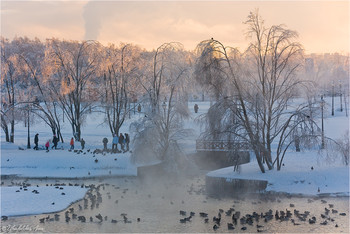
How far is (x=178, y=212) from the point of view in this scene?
2108 centimetres

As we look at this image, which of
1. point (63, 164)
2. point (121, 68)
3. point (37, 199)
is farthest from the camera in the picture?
point (121, 68)

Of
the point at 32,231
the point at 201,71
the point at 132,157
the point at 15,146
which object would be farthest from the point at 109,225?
the point at 15,146

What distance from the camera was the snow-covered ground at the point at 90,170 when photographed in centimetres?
2383

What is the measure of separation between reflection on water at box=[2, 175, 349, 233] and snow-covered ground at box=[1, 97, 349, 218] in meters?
1.62

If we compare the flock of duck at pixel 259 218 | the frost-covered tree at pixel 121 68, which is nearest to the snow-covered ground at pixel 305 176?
the flock of duck at pixel 259 218

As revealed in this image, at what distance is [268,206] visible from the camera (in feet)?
73.4

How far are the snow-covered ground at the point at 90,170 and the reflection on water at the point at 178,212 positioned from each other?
1615mm

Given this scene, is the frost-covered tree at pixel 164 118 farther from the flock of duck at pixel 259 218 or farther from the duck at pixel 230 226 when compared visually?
the duck at pixel 230 226

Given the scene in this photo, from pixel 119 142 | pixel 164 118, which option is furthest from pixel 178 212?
pixel 119 142

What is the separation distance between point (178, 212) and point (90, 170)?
15.5 metres

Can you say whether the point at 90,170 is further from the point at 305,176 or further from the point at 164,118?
the point at 305,176

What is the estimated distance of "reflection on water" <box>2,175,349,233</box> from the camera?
725 inches

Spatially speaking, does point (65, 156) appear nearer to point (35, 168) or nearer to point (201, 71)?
point (35, 168)

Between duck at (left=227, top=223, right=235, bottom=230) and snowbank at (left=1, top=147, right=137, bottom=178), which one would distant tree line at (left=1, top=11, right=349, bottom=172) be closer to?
snowbank at (left=1, top=147, right=137, bottom=178)
